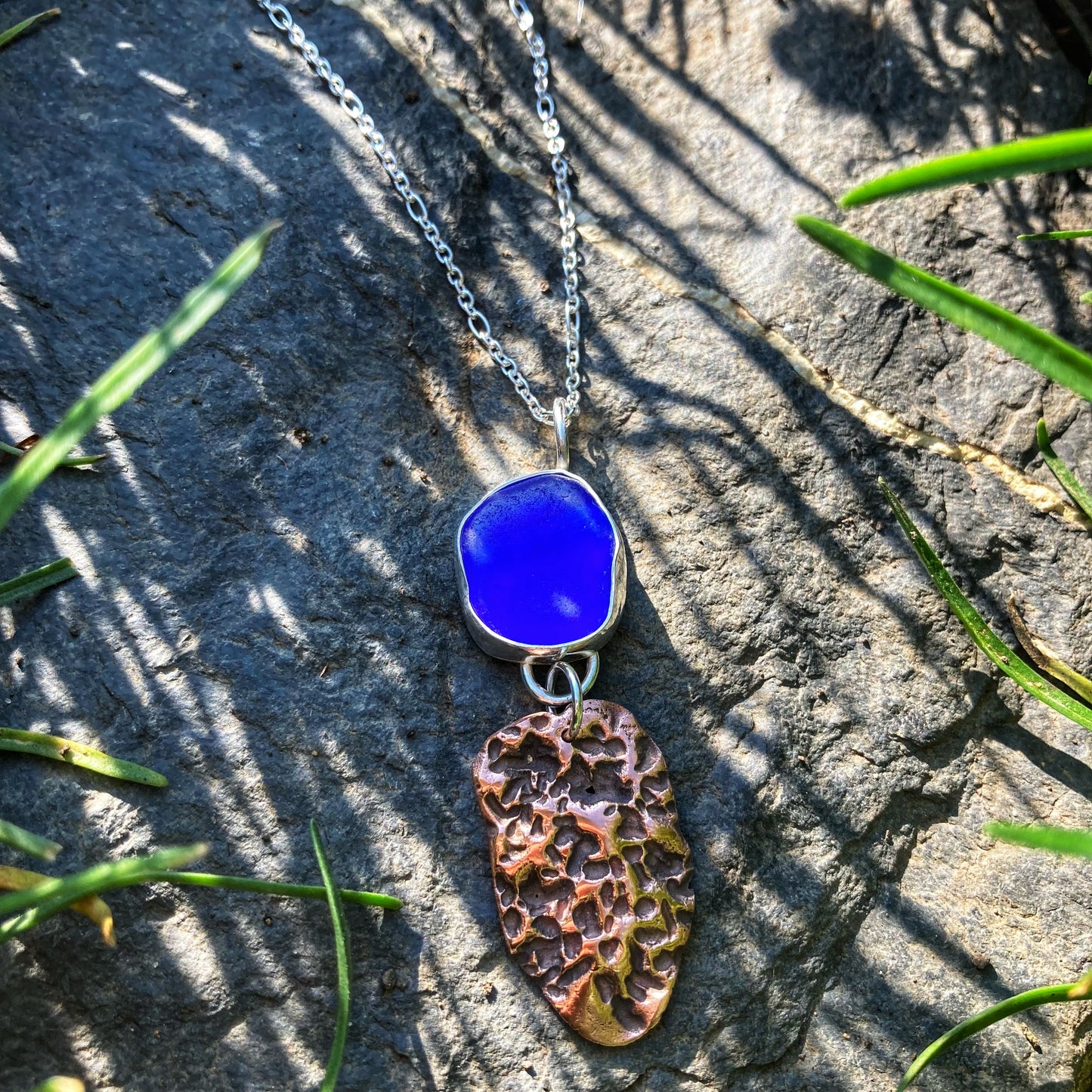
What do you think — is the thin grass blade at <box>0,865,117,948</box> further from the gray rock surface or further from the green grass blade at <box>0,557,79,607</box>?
the green grass blade at <box>0,557,79,607</box>

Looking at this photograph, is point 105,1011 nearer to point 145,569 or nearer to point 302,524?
point 145,569

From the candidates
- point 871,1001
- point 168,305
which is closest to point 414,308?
point 168,305

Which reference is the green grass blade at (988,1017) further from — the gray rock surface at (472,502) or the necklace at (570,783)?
the necklace at (570,783)

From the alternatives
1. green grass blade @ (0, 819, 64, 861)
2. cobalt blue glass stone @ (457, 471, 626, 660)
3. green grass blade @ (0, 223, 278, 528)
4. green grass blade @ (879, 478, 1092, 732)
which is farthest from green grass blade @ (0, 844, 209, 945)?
green grass blade @ (879, 478, 1092, 732)


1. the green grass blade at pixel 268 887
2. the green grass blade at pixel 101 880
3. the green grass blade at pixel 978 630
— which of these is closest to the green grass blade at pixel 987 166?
the green grass blade at pixel 978 630

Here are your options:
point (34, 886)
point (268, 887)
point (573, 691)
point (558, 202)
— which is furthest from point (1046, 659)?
point (34, 886)
